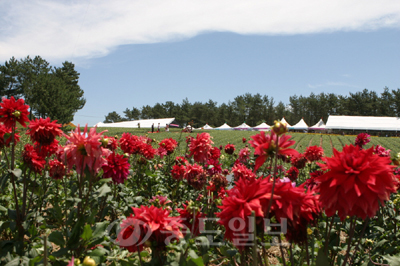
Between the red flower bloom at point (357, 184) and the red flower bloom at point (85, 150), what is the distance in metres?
1.08

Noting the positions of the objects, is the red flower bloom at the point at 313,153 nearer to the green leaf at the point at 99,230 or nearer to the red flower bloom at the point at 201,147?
the red flower bloom at the point at 201,147

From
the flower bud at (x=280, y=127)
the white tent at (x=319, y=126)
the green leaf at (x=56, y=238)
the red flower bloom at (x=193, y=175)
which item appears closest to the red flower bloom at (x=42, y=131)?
the green leaf at (x=56, y=238)

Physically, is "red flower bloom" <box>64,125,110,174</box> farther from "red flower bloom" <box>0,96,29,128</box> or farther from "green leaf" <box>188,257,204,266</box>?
"red flower bloom" <box>0,96,29,128</box>

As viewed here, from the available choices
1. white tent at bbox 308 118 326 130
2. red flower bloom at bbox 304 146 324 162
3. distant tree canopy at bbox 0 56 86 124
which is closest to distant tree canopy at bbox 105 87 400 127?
white tent at bbox 308 118 326 130

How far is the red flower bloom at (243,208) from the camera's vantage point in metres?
0.95

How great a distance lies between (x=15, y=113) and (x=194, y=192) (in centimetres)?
227

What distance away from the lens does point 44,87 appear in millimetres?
33312

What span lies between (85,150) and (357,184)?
128 centimetres

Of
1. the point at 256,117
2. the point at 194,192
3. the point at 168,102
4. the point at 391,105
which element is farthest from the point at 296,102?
the point at 194,192

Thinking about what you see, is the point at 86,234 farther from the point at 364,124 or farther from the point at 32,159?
the point at 364,124

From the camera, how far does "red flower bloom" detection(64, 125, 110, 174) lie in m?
1.43

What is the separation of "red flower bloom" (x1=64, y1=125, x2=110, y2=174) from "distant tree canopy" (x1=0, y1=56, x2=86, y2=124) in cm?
2747

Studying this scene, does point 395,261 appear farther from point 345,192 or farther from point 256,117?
point 256,117

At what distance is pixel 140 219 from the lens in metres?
1.15
